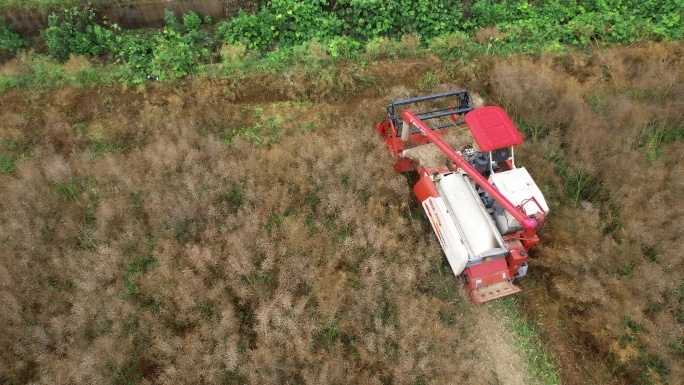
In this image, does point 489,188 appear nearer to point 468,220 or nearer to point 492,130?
point 468,220

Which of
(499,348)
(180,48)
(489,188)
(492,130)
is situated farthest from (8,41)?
(499,348)

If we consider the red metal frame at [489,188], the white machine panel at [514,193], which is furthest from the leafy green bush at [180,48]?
the white machine panel at [514,193]

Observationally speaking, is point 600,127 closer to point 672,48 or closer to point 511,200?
point 511,200

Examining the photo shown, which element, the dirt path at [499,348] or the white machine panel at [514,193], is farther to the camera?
the white machine panel at [514,193]

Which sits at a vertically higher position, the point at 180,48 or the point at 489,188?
the point at 180,48

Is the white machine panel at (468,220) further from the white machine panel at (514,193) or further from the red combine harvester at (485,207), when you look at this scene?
the white machine panel at (514,193)

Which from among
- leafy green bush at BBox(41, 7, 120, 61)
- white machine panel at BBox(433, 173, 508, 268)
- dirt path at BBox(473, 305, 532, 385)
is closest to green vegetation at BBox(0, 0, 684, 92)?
leafy green bush at BBox(41, 7, 120, 61)

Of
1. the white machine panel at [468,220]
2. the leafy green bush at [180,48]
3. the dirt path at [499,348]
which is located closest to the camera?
the dirt path at [499,348]
